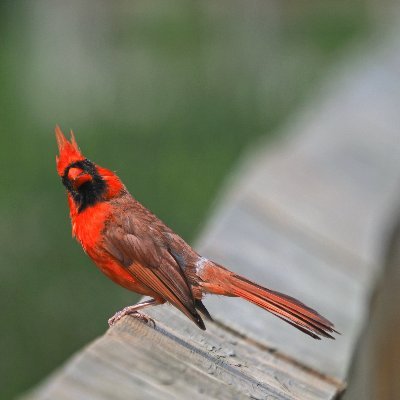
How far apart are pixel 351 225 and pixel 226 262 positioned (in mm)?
1272

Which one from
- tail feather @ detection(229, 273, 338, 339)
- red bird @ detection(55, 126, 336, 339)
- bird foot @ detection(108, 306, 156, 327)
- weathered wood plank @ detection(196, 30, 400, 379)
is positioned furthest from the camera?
weathered wood plank @ detection(196, 30, 400, 379)

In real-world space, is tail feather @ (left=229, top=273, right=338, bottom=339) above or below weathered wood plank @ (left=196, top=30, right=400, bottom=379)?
above

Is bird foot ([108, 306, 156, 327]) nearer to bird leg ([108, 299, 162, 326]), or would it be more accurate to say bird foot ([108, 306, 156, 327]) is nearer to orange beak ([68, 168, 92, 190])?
bird leg ([108, 299, 162, 326])

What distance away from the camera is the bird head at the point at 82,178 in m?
2.98

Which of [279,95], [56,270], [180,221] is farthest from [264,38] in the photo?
[56,270]

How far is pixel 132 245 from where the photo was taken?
306 centimetres

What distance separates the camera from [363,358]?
3.27 m

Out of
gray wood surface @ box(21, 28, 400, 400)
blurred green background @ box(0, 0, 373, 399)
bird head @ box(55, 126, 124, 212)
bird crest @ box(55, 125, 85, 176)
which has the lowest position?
blurred green background @ box(0, 0, 373, 399)

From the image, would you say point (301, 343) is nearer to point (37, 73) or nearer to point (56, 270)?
point (56, 270)

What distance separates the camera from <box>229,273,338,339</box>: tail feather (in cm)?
271

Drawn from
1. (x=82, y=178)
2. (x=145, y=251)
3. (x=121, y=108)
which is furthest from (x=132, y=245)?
(x=121, y=108)

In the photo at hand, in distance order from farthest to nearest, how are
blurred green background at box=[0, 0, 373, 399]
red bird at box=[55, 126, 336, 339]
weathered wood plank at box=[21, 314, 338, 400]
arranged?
1. blurred green background at box=[0, 0, 373, 399]
2. red bird at box=[55, 126, 336, 339]
3. weathered wood plank at box=[21, 314, 338, 400]

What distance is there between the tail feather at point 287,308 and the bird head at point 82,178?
17.5 inches

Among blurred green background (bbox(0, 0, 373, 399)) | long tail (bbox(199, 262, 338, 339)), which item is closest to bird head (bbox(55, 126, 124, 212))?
long tail (bbox(199, 262, 338, 339))
